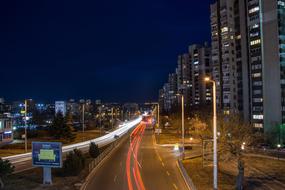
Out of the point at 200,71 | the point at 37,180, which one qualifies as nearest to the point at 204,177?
the point at 37,180

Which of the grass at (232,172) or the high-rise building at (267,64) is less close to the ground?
the high-rise building at (267,64)

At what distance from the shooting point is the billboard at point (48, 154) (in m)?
30.8

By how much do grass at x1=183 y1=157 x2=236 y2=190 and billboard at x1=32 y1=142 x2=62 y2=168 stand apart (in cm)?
1181

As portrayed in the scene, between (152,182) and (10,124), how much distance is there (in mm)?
52964

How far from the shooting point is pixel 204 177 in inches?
1369

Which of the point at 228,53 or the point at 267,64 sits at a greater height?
the point at 228,53

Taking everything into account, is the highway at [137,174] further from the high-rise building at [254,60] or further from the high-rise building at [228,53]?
the high-rise building at [228,53]

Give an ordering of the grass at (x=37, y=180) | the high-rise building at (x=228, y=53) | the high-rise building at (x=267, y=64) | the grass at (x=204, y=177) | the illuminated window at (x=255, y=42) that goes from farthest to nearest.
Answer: the high-rise building at (x=228, y=53), the illuminated window at (x=255, y=42), the high-rise building at (x=267, y=64), the grass at (x=204, y=177), the grass at (x=37, y=180)

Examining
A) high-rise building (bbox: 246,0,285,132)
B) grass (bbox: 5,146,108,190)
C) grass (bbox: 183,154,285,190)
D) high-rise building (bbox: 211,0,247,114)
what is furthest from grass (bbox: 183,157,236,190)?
high-rise building (bbox: 211,0,247,114)

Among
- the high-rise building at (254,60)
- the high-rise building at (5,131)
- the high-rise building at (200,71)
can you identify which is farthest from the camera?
the high-rise building at (200,71)

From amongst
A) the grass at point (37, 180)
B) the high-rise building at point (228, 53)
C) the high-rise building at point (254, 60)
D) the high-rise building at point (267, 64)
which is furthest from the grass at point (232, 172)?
the high-rise building at point (228, 53)

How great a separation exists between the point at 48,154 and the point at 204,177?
47.7ft

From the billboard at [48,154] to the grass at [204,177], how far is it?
38.8 feet

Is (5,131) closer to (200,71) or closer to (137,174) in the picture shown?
(137,174)
